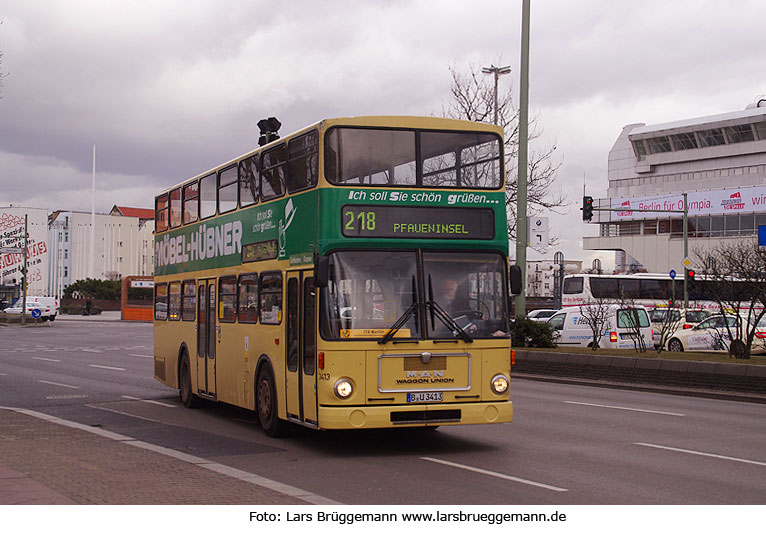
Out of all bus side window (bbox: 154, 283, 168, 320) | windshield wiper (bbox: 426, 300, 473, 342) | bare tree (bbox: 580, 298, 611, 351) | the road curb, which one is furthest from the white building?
windshield wiper (bbox: 426, 300, 473, 342)

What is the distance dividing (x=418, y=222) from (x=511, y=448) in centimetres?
295

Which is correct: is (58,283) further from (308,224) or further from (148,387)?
(308,224)

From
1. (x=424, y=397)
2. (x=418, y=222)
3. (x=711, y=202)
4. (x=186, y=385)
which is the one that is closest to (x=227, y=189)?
(x=186, y=385)

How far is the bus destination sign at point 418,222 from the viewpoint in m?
11.4

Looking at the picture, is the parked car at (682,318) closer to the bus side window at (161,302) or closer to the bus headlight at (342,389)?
the bus side window at (161,302)

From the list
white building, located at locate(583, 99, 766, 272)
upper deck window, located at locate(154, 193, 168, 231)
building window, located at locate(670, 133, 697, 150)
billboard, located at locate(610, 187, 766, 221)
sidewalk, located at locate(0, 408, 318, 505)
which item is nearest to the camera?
sidewalk, located at locate(0, 408, 318, 505)

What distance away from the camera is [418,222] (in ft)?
38.1

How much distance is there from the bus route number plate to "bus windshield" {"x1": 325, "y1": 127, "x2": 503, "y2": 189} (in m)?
2.48

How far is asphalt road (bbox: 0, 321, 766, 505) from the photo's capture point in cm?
900

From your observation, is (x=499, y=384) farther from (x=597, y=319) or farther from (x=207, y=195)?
(x=597, y=319)

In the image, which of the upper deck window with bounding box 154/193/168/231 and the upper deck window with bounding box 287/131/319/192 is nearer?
the upper deck window with bounding box 287/131/319/192

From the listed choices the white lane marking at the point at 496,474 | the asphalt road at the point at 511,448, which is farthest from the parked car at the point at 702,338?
the white lane marking at the point at 496,474

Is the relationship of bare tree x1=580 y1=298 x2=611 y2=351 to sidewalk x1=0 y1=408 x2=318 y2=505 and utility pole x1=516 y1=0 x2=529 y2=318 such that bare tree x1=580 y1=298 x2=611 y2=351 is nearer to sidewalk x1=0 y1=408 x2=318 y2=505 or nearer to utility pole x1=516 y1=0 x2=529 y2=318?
utility pole x1=516 y1=0 x2=529 y2=318

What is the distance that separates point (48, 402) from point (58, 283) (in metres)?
127
